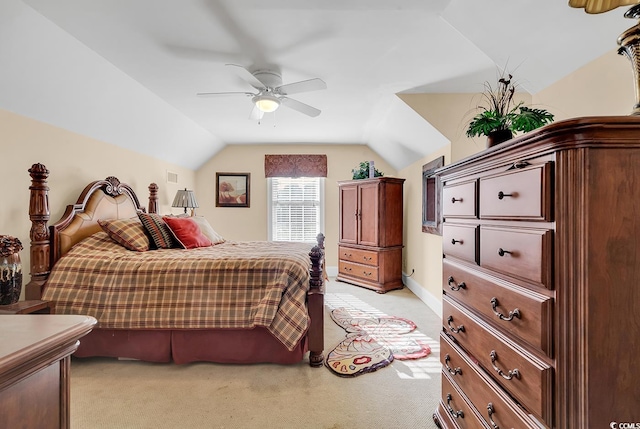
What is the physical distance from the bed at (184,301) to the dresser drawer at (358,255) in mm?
2317

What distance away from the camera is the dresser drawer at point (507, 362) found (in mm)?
877

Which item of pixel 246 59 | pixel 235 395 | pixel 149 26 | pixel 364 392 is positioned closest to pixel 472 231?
pixel 364 392

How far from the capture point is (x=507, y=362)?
1.05 m

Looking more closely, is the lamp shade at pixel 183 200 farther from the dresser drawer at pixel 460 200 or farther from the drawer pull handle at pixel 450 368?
the drawer pull handle at pixel 450 368

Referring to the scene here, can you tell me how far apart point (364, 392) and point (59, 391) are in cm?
174

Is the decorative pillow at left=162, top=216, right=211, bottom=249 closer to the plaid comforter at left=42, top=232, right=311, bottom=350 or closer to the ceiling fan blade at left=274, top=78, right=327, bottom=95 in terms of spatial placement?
the plaid comforter at left=42, top=232, right=311, bottom=350

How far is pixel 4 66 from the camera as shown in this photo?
76.7 inches

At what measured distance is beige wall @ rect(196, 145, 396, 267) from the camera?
5391 millimetres

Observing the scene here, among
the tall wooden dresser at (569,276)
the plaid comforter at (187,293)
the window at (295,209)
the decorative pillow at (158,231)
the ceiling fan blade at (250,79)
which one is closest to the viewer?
the tall wooden dresser at (569,276)

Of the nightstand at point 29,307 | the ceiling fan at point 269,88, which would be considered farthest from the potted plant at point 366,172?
the nightstand at point 29,307

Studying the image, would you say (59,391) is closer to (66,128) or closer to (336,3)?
(336,3)

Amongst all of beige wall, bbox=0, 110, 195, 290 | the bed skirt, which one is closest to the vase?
beige wall, bbox=0, 110, 195, 290

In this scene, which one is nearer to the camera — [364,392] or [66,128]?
[364,392]

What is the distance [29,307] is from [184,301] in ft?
3.13
